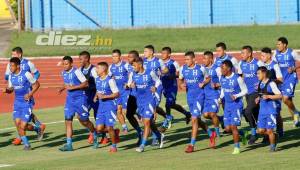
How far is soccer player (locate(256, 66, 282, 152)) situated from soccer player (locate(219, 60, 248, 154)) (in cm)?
45

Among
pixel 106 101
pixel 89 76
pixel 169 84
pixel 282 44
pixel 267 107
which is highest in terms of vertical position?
pixel 282 44

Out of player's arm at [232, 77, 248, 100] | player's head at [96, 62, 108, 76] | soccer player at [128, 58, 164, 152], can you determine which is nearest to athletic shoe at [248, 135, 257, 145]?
player's arm at [232, 77, 248, 100]

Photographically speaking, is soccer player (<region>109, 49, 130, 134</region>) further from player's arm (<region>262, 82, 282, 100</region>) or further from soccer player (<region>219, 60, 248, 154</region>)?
player's arm (<region>262, 82, 282, 100</region>)

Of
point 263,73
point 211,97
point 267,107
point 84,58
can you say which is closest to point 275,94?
point 267,107

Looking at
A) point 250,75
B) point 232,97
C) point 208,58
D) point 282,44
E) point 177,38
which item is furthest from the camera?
point 177,38

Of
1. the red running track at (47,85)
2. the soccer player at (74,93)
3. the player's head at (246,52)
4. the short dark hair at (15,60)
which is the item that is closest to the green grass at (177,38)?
the red running track at (47,85)

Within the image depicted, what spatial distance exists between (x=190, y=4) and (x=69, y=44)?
352 inches

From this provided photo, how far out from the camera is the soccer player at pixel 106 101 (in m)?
18.9

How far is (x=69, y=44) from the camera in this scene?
5191 cm

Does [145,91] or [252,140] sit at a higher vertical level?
[145,91]

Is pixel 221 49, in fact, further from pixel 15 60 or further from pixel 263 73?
pixel 15 60

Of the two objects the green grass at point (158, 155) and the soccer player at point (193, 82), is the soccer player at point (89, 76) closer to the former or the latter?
the green grass at point (158, 155)

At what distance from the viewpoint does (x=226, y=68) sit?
17.9 m

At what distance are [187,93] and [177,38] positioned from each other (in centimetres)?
3223
